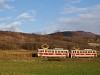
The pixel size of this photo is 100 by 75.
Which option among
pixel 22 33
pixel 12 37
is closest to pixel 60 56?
pixel 12 37

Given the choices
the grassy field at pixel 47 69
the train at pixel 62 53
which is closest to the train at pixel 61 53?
the train at pixel 62 53

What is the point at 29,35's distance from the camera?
133500 mm

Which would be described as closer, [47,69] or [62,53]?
[47,69]

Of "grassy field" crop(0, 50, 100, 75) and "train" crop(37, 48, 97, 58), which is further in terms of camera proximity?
"train" crop(37, 48, 97, 58)

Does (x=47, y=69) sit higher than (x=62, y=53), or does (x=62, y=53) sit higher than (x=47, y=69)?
(x=62, y=53)

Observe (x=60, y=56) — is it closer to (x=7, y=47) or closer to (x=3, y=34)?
(x=7, y=47)

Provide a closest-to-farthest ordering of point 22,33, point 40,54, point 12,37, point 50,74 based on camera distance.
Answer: point 50,74 < point 40,54 < point 12,37 < point 22,33

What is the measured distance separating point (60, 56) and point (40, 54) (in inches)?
170

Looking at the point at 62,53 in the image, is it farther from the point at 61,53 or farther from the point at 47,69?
the point at 47,69

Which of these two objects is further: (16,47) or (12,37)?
(12,37)

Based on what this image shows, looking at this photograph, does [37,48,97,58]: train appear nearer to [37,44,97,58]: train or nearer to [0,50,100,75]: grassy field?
[37,44,97,58]: train

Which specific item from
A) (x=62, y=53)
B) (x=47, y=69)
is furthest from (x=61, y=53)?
(x=47, y=69)

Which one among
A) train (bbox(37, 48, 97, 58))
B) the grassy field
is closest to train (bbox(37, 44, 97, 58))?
train (bbox(37, 48, 97, 58))

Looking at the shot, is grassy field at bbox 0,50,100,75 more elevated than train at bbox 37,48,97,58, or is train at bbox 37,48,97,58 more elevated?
train at bbox 37,48,97,58
